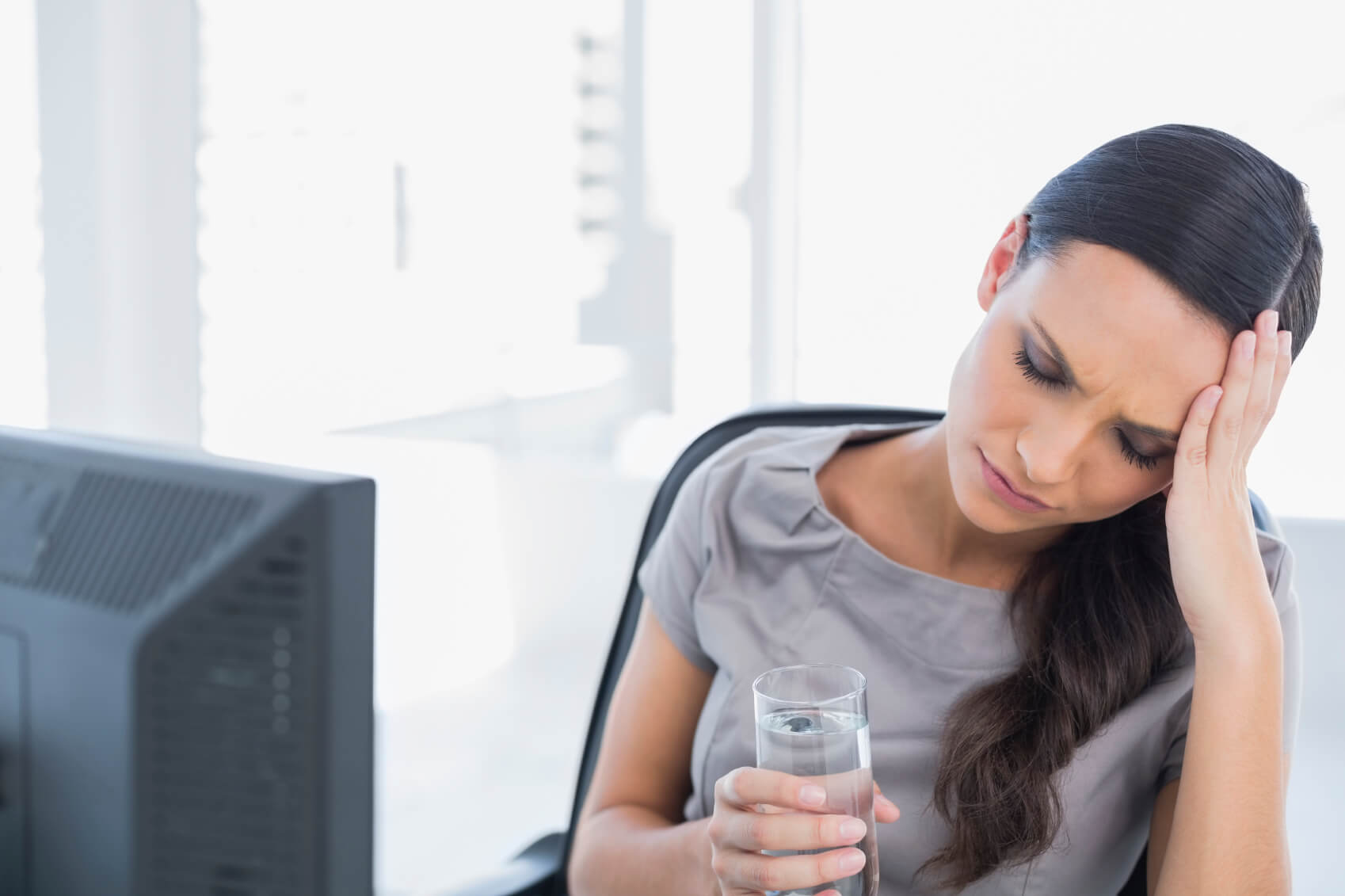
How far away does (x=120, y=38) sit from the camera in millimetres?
2426

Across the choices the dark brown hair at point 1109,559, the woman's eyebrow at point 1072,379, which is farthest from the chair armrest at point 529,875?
the woman's eyebrow at point 1072,379

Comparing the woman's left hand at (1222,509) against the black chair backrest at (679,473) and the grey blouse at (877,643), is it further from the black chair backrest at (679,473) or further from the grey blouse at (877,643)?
the black chair backrest at (679,473)

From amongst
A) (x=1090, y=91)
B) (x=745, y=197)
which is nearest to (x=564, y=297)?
(x=745, y=197)

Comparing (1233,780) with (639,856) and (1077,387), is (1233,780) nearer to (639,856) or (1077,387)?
(1077,387)

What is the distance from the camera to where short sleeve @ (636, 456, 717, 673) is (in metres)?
1.33

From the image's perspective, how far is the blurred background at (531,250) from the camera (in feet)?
8.09

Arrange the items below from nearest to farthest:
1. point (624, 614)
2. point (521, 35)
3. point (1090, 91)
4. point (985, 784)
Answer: point (985, 784) < point (624, 614) < point (1090, 91) < point (521, 35)

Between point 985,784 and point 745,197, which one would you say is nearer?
point 985,784

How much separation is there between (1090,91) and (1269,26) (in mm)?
366

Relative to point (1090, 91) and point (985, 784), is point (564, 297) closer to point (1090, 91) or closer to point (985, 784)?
point (1090, 91)

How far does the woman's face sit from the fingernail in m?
0.38

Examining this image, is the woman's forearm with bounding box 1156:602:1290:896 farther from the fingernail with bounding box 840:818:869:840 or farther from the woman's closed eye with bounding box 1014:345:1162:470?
the fingernail with bounding box 840:818:869:840

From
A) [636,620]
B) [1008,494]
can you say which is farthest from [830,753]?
[636,620]

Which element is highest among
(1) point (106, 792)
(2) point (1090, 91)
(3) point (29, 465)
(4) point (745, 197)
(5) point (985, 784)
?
(2) point (1090, 91)
